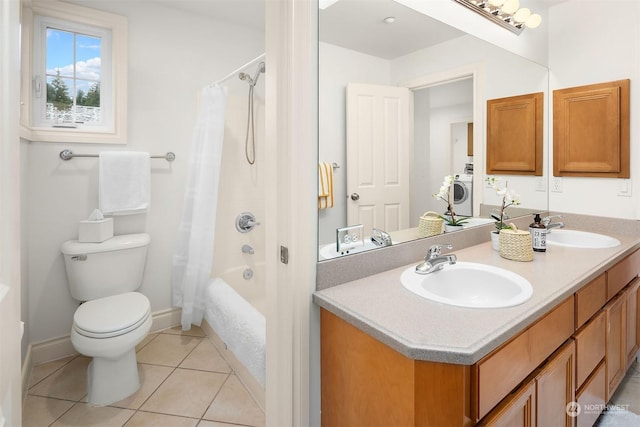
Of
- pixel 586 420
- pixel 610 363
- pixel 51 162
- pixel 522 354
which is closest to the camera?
pixel 522 354

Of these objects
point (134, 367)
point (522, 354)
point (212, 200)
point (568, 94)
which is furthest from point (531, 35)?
point (134, 367)

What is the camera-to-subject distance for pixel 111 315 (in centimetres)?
182

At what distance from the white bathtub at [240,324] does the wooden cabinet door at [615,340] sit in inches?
65.0

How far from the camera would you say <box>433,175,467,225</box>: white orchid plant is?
1722 mm

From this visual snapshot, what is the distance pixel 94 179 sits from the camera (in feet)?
7.48

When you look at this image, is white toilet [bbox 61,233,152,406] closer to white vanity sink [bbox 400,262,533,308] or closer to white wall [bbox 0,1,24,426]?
white wall [bbox 0,1,24,426]

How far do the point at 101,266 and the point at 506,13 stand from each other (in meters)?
2.93

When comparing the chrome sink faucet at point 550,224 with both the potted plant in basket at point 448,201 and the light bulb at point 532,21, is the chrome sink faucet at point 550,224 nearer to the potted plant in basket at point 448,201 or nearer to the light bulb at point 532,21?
the potted plant in basket at point 448,201

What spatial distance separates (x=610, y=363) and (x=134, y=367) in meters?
2.49

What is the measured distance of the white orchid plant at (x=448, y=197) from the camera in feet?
5.65

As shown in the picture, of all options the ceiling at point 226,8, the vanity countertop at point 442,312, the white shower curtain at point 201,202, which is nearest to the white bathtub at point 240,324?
the white shower curtain at point 201,202

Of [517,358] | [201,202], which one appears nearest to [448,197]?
[517,358]

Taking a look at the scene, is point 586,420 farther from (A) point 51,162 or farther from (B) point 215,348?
(A) point 51,162

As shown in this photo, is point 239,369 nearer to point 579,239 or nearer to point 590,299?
point 590,299
